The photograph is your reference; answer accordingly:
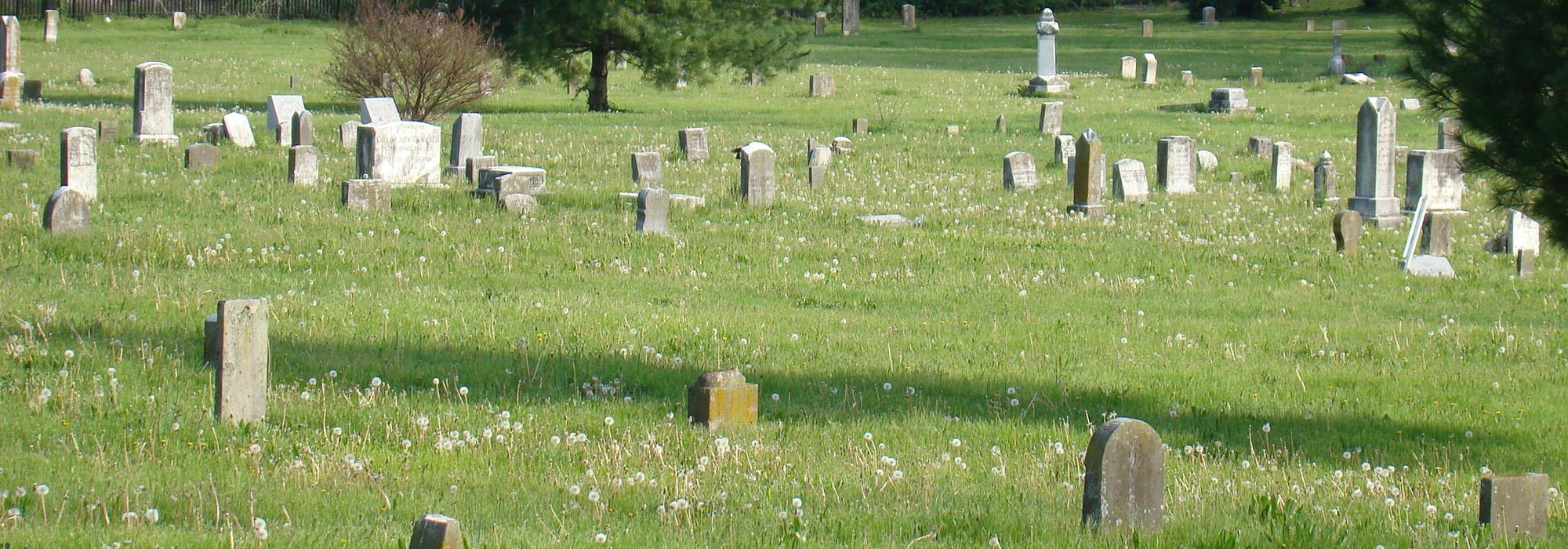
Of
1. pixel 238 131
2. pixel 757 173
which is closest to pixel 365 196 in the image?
pixel 757 173

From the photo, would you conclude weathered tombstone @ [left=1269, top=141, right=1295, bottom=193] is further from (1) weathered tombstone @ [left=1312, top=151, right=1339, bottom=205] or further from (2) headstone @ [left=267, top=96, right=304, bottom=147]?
(2) headstone @ [left=267, top=96, right=304, bottom=147]

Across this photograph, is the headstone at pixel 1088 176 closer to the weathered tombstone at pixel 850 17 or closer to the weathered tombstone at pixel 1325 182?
the weathered tombstone at pixel 1325 182

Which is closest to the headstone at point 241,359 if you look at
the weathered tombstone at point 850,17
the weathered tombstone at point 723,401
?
the weathered tombstone at point 723,401

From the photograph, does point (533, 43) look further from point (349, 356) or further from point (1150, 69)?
point (349, 356)

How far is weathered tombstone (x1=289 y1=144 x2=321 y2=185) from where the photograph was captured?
18391 millimetres

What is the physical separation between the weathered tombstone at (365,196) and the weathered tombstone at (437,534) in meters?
12.8

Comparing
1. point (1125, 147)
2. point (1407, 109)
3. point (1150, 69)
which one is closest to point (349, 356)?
point (1125, 147)

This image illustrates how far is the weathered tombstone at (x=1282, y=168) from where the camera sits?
2142 cm

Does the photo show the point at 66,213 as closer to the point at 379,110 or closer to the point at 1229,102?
the point at 379,110

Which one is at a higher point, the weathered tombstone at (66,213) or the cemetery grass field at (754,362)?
the weathered tombstone at (66,213)

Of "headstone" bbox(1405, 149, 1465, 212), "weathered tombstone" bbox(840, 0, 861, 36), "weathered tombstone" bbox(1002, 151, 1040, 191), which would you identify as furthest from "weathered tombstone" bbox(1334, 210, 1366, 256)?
"weathered tombstone" bbox(840, 0, 861, 36)

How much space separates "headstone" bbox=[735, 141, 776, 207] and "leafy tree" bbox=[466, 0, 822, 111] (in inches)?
566

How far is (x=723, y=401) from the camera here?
7.31 m

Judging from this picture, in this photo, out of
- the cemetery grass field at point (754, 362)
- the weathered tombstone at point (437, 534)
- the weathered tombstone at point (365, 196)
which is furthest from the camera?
the weathered tombstone at point (365, 196)
